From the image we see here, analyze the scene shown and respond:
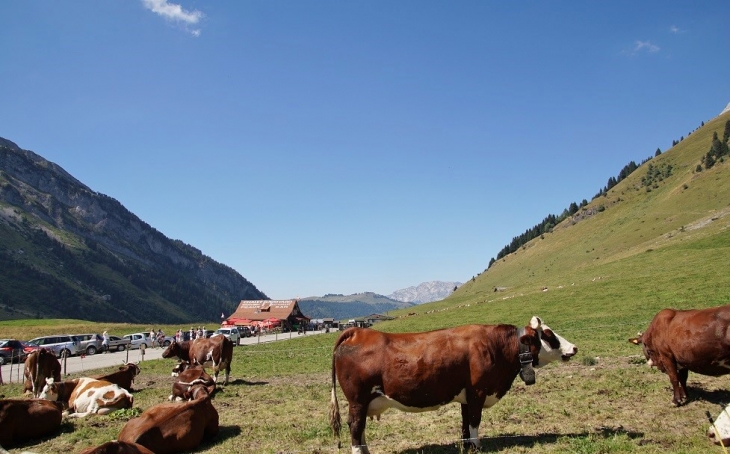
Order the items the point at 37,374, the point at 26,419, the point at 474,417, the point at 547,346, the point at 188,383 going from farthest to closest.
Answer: the point at 37,374 → the point at 188,383 → the point at 26,419 → the point at 547,346 → the point at 474,417

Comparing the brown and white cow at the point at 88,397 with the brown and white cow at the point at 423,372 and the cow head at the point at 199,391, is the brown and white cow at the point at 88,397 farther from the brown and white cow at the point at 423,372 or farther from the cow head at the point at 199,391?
the brown and white cow at the point at 423,372

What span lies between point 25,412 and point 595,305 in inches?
1635

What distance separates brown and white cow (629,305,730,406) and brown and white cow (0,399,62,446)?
1484 cm

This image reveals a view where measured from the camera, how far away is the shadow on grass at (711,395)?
10680 mm

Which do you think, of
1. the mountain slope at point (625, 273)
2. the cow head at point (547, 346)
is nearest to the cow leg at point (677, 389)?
the cow head at point (547, 346)

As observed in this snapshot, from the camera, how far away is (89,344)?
44.9m

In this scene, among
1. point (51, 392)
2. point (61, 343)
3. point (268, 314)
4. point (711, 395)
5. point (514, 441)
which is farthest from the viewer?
point (268, 314)

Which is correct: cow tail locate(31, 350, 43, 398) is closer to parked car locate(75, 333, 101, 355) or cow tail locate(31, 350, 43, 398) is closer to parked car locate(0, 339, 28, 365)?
parked car locate(0, 339, 28, 365)

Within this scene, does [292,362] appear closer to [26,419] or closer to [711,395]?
[26,419]

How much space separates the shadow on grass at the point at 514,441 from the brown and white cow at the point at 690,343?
2.33 meters

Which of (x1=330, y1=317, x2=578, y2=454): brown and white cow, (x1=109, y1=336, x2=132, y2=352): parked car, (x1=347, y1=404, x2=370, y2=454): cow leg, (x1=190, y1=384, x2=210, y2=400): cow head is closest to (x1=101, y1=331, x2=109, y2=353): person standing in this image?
(x1=109, y1=336, x2=132, y2=352): parked car

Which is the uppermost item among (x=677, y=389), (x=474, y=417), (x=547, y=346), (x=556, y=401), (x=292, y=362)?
(x=547, y=346)

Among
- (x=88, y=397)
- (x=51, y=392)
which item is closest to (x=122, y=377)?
(x=51, y=392)

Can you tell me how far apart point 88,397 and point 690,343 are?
1586 centimetres
